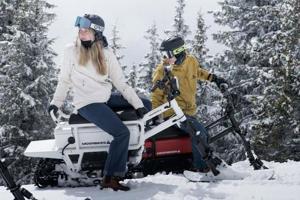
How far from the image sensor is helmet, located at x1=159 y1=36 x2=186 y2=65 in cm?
752

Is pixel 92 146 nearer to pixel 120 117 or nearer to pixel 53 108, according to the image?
pixel 120 117

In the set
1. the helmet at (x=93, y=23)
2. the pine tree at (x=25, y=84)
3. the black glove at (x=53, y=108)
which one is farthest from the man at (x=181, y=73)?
the pine tree at (x=25, y=84)

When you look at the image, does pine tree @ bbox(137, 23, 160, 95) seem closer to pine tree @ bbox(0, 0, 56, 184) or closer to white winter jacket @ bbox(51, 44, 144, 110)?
pine tree @ bbox(0, 0, 56, 184)

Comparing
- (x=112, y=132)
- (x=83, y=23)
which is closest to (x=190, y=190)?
(x=112, y=132)

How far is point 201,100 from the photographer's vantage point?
23.3 metres

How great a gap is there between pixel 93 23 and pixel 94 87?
836 mm

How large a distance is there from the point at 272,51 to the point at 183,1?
11.5 meters

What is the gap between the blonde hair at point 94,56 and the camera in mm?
6473

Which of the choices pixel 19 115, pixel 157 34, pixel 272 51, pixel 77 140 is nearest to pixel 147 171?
pixel 77 140

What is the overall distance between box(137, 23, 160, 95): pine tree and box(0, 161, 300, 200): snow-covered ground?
23022mm

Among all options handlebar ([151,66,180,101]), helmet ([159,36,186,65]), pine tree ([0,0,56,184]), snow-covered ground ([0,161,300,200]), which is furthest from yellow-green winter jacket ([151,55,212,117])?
pine tree ([0,0,56,184])

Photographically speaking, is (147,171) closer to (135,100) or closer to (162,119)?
(162,119)

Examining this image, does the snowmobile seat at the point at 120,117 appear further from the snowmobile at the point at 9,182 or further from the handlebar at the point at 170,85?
the snowmobile at the point at 9,182

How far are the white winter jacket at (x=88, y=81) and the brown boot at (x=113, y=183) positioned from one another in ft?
3.27
